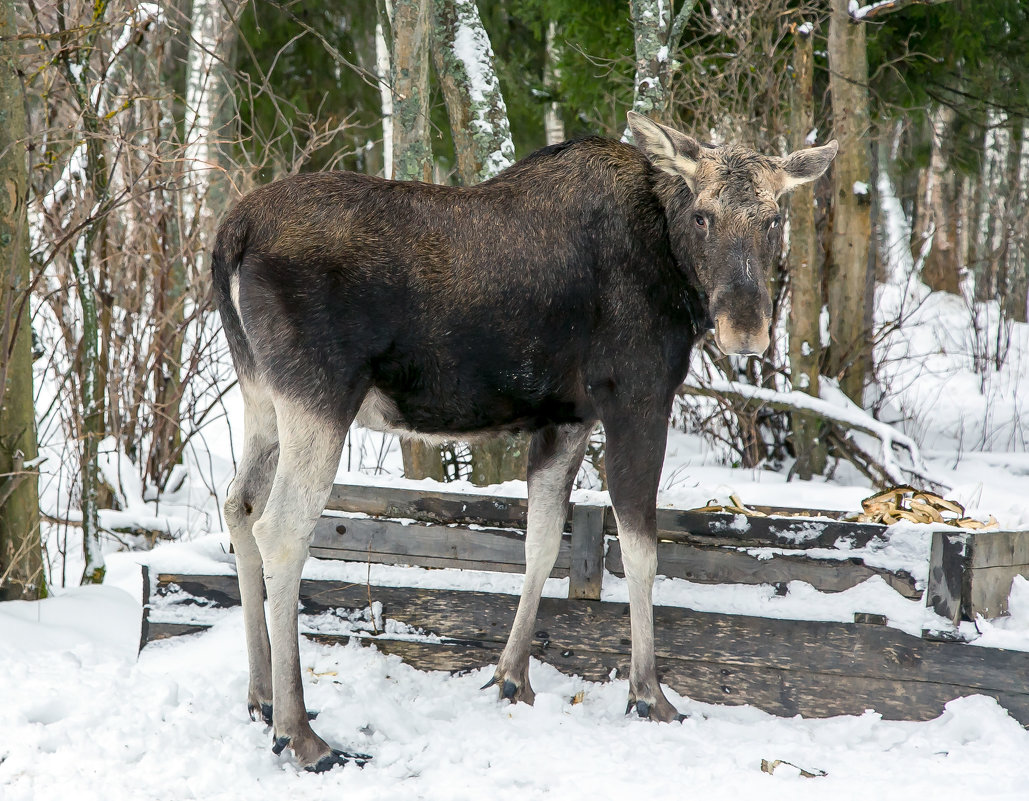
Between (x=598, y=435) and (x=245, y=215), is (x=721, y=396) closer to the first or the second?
(x=598, y=435)

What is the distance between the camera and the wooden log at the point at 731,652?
3.87 m

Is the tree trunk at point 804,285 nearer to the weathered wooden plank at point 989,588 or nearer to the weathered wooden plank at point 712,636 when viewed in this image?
the weathered wooden plank at point 989,588

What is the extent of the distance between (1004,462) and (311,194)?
727 cm

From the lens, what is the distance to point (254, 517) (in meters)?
4.02

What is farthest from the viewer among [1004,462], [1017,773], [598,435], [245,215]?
[1004,462]

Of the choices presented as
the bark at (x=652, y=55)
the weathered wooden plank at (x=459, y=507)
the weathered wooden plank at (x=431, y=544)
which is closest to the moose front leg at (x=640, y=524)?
the weathered wooden plank at (x=431, y=544)

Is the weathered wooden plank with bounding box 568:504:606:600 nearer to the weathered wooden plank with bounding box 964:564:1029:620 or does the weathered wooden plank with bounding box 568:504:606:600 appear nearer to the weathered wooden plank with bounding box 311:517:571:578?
the weathered wooden plank with bounding box 311:517:571:578

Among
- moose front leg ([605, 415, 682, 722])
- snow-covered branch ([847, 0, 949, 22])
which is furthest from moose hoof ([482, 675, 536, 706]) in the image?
snow-covered branch ([847, 0, 949, 22])

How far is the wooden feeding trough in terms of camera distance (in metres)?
3.92

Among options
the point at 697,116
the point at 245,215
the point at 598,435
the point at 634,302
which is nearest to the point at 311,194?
the point at 245,215

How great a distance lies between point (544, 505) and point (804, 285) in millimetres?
4691

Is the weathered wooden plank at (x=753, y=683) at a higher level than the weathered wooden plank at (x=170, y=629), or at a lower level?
lower

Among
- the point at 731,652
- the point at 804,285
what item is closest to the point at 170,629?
the point at 731,652

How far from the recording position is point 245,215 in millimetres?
3818
